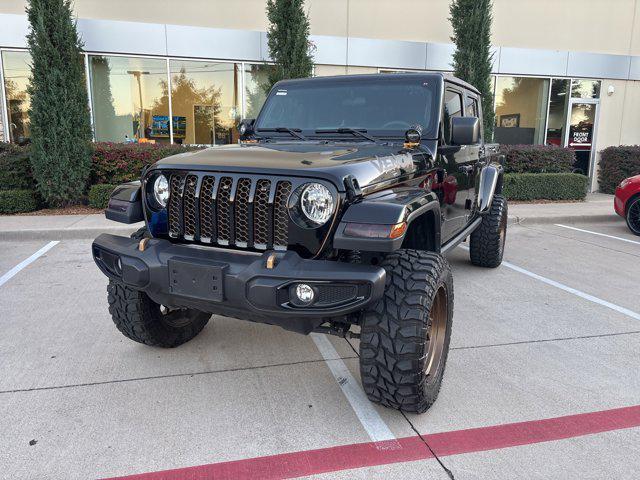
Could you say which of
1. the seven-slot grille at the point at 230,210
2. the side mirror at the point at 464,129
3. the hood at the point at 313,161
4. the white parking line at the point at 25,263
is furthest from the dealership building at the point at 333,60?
the seven-slot grille at the point at 230,210

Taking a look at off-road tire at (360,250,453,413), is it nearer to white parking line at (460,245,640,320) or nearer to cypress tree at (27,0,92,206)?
white parking line at (460,245,640,320)

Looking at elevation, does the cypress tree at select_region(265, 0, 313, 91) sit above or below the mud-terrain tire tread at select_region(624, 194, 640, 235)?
above

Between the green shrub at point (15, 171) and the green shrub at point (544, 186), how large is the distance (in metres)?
9.72

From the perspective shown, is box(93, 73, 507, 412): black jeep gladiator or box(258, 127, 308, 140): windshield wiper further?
box(258, 127, 308, 140): windshield wiper

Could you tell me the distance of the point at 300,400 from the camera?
3.05m

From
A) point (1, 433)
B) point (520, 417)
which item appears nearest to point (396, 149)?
point (520, 417)

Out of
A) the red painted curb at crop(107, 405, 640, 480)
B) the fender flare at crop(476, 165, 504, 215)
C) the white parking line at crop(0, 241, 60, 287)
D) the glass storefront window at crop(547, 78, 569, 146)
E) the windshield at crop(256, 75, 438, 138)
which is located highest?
the glass storefront window at crop(547, 78, 569, 146)

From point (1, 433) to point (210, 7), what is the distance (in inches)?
419

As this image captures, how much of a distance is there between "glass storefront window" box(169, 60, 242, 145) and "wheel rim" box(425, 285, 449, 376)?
9.93 metres

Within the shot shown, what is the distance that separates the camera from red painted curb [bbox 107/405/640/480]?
239 centimetres

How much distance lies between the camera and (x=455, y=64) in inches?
458

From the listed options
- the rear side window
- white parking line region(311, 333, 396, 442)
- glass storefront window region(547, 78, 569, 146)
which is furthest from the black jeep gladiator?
glass storefront window region(547, 78, 569, 146)

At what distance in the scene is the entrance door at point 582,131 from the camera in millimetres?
13797

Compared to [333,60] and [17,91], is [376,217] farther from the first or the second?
[17,91]
